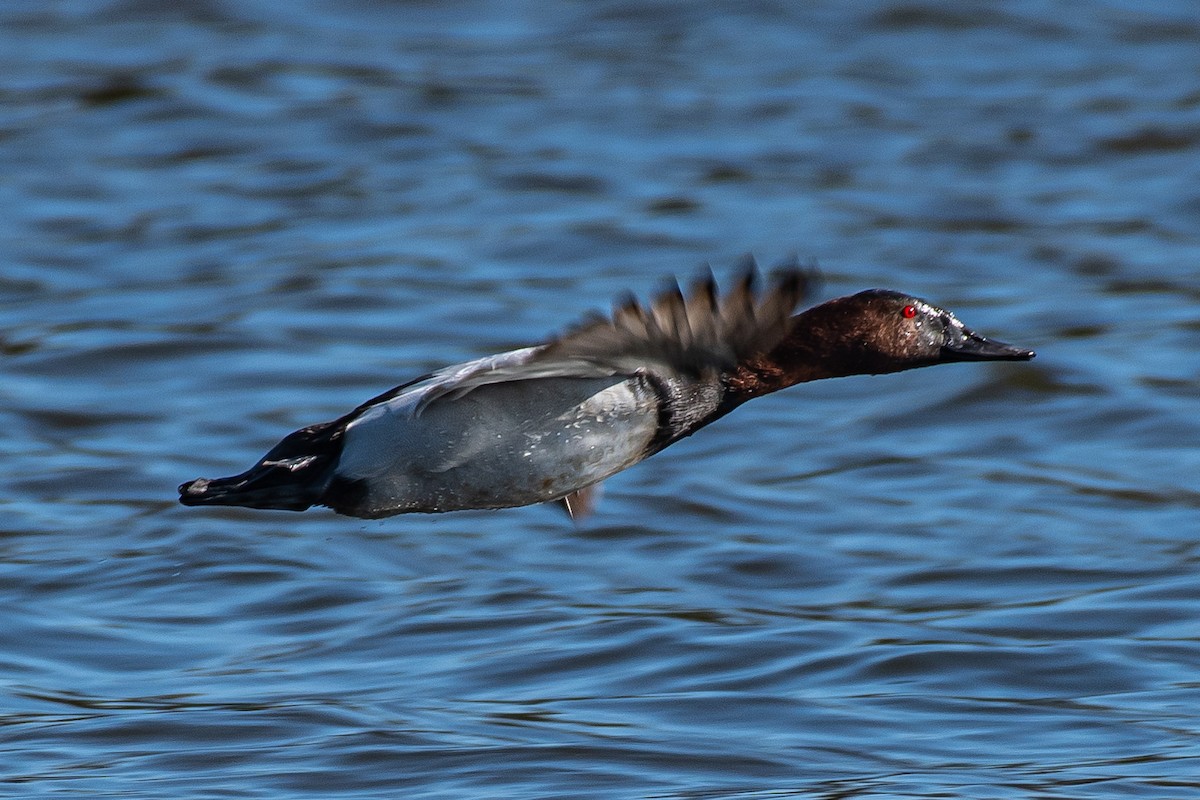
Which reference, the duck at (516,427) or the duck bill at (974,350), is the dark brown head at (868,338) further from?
the duck at (516,427)

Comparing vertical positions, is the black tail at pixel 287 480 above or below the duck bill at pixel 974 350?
below

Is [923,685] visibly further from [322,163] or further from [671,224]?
[322,163]

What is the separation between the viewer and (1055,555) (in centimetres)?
852

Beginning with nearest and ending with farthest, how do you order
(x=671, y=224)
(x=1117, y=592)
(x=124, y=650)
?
(x=124, y=650)
(x=1117, y=592)
(x=671, y=224)

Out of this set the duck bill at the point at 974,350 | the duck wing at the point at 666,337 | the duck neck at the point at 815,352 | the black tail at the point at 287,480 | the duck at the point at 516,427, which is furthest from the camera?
the duck bill at the point at 974,350

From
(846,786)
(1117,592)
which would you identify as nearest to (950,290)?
(1117,592)

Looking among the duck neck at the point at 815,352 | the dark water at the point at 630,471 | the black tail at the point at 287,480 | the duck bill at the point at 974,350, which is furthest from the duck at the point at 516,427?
the dark water at the point at 630,471

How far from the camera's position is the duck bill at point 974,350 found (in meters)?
5.64

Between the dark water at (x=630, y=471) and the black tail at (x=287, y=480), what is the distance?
122 cm

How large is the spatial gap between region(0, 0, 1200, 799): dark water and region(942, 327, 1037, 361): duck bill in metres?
1.25

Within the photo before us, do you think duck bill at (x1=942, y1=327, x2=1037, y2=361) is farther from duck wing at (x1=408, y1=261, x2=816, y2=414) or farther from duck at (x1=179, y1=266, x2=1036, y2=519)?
duck wing at (x1=408, y1=261, x2=816, y2=414)

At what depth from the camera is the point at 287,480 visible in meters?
5.21

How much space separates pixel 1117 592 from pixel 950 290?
4143 mm

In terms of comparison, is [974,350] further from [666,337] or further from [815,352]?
[666,337]
